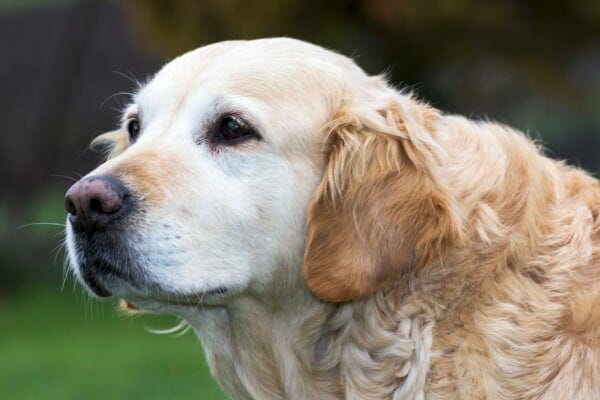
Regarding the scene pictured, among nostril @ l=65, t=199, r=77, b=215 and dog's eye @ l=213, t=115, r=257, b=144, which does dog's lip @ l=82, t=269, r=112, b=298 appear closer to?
nostril @ l=65, t=199, r=77, b=215

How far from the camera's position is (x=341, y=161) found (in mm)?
4238

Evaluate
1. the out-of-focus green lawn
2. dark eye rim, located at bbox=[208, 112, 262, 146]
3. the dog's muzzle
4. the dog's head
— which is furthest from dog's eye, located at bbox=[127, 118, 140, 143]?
the out-of-focus green lawn

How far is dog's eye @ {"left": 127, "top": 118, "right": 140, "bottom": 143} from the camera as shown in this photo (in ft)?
15.8

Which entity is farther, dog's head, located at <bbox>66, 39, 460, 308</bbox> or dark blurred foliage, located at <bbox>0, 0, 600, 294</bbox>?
dark blurred foliage, located at <bbox>0, 0, 600, 294</bbox>

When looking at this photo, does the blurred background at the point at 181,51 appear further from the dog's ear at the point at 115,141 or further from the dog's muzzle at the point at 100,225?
the dog's muzzle at the point at 100,225

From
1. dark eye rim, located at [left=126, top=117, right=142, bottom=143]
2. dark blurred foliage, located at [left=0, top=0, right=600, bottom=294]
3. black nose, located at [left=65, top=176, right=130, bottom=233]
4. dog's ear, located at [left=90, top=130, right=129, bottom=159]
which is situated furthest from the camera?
dark blurred foliage, located at [left=0, top=0, right=600, bottom=294]

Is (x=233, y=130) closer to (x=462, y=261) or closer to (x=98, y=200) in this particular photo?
(x=98, y=200)

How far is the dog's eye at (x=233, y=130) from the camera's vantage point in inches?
170

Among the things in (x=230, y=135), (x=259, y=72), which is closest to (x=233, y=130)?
(x=230, y=135)

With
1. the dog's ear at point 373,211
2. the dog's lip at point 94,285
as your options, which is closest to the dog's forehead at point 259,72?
the dog's ear at point 373,211

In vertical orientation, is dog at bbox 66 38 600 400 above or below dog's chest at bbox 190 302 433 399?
above

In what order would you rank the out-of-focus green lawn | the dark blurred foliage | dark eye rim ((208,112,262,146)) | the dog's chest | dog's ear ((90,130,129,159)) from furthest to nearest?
the dark blurred foliage, the out-of-focus green lawn, dog's ear ((90,130,129,159)), dark eye rim ((208,112,262,146)), the dog's chest

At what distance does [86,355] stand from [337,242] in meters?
7.58

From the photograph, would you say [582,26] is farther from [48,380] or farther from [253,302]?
[253,302]
